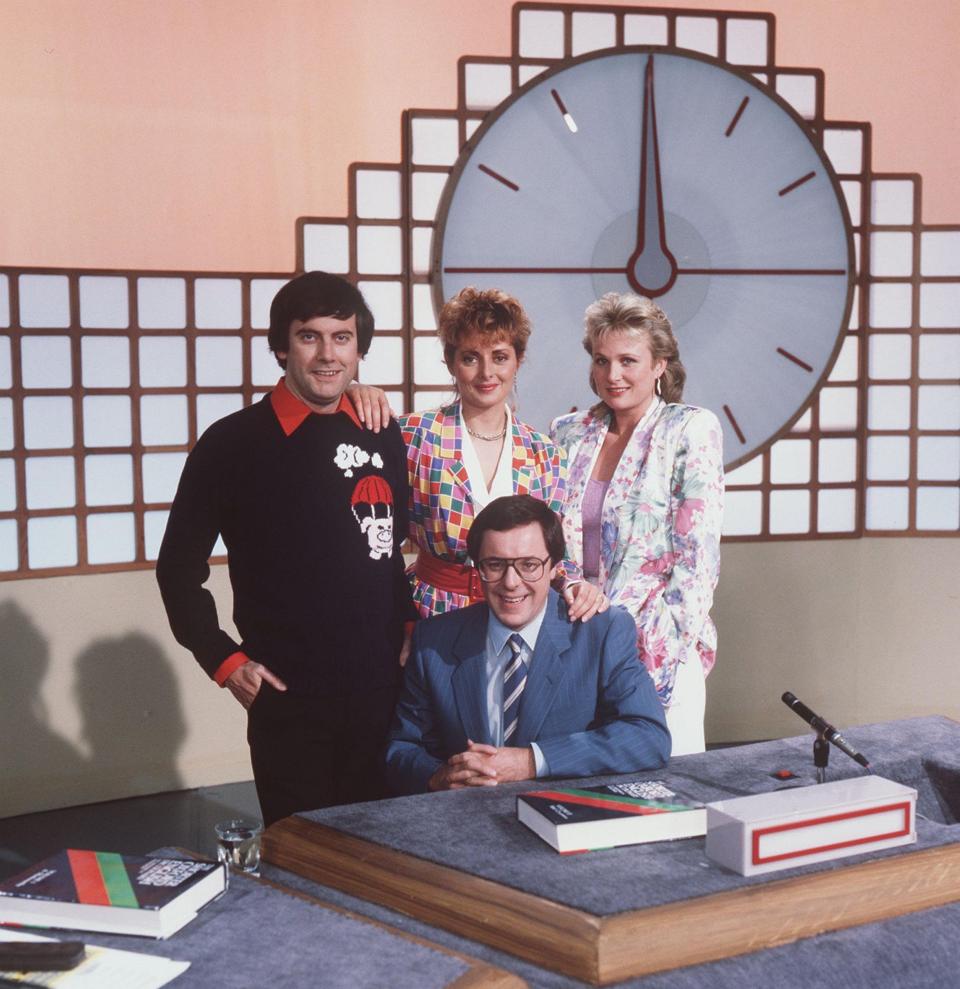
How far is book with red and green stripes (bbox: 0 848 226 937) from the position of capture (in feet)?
4.26

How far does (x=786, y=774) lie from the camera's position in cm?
184

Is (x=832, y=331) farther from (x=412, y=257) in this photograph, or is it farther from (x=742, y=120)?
(x=412, y=257)

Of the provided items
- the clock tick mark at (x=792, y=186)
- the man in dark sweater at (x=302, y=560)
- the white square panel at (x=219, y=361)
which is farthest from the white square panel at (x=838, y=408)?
the man in dark sweater at (x=302, y=560)

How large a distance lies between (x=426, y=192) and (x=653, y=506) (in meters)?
1.74

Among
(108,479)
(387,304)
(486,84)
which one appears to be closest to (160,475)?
(108,479)

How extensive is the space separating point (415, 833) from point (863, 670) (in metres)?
2.96

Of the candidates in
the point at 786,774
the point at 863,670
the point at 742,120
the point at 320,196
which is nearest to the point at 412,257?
the point at 320,196

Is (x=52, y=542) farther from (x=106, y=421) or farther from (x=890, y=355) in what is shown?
(x=890, y=355)

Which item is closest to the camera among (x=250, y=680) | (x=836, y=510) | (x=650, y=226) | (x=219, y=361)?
(x=250, y=680)

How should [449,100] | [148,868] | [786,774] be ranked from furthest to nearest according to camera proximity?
[449,100] < [786,774] < [148,868]

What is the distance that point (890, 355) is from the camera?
418 cm

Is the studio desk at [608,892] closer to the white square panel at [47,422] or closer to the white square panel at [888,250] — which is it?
the white square panel at [47,422]

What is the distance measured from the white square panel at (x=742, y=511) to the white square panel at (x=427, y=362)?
3.42ft

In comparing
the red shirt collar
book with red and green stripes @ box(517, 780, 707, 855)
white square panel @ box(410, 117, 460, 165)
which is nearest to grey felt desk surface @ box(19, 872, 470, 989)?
book with red and green stripes @ box(517, 780, 707, 855)
